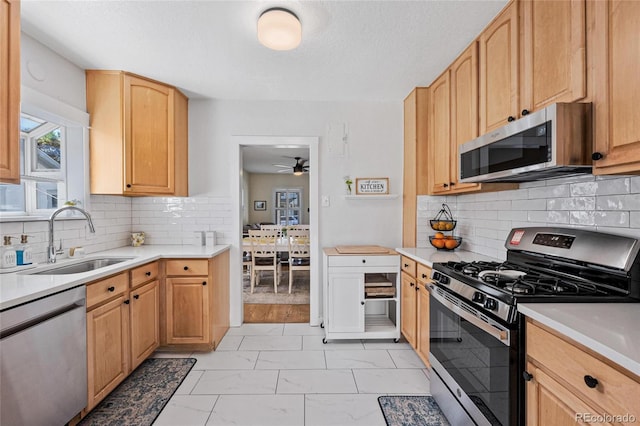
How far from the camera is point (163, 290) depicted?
8.42 ft

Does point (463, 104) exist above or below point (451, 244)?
above

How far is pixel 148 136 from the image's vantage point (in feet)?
8.95

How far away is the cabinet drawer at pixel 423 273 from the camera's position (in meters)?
2.21

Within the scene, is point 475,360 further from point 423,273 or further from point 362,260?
point 362,260

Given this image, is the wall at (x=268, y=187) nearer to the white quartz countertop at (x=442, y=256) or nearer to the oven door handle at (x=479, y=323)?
the white quartz countertop at (x=442, y=256)

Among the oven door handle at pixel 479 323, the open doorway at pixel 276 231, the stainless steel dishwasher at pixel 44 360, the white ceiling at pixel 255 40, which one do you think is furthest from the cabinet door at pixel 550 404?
the open doorway at pixel 276 231

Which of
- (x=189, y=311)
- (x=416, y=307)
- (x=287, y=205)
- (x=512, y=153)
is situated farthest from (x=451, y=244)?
(x=287, y=205)

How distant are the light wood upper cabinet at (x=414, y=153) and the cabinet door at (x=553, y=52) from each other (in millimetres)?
1328

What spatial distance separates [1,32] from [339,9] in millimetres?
1657

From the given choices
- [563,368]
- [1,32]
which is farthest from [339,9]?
[563,368]

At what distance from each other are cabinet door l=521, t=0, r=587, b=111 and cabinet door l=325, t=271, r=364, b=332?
185cm

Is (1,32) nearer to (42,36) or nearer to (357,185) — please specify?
(42,36)

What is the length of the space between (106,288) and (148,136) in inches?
56.2

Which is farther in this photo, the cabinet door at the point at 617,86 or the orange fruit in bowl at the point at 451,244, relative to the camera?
the orange fruit in bowl at the point at 451,244
